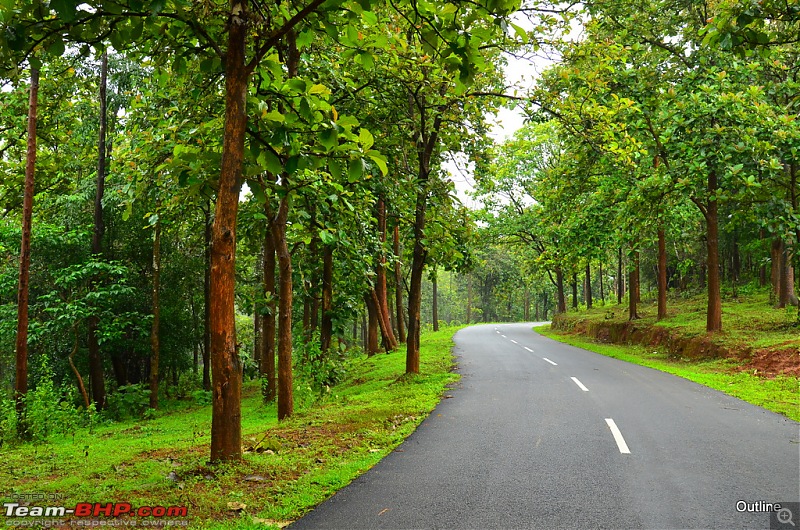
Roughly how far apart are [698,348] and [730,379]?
410 cm

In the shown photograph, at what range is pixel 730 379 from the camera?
41.8ft

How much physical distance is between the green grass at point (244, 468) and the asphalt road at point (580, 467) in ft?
1.06

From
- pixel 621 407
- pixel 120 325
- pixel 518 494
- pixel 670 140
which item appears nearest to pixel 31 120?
pixel 120 325

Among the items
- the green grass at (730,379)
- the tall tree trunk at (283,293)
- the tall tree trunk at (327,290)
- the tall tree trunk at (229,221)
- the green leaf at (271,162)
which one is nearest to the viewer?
the green leaf at (271,162)

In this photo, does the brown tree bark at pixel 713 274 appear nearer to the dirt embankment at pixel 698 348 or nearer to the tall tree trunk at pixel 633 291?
the dirt embankment at pixel 698 348

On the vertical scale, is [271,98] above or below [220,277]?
above

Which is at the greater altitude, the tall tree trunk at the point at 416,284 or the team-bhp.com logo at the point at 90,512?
the tall tree trunk at the point at 416,284

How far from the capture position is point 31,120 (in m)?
10.9

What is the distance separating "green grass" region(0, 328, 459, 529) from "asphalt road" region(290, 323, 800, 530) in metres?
0.32

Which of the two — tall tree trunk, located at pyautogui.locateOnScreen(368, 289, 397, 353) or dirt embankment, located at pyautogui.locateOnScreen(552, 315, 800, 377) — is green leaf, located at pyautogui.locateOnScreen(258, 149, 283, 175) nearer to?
dirt embankment, located at pyautogui.locateOnScreen(552, 315, 800, 377)

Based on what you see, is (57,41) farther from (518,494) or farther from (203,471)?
(518,494)

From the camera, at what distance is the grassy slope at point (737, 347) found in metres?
Answer: 10.9

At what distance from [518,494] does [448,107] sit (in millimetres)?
9623

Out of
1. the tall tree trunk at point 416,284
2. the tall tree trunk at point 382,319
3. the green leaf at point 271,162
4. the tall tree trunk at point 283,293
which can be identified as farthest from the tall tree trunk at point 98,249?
the green leaf at point 271,162
